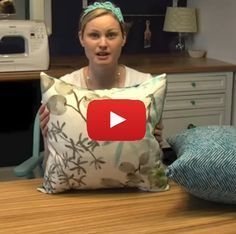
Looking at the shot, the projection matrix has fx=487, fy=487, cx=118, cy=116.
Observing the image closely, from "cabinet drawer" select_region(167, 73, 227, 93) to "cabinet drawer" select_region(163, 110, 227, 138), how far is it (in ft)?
0.49

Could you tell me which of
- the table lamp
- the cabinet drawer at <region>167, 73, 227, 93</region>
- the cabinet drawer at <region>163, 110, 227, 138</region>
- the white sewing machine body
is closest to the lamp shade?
the table lamp

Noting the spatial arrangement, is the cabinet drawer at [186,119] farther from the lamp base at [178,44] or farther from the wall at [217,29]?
the lamp base at [178,44]

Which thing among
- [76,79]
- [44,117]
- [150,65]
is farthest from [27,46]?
[44,117]

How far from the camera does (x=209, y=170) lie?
1226mm

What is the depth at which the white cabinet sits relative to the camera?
294 centimetres

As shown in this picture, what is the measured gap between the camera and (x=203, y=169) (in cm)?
123

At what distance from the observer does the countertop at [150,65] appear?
2684 mm

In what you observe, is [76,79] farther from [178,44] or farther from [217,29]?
[178,44]

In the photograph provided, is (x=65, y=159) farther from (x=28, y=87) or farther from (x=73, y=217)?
(x=28, y=87)

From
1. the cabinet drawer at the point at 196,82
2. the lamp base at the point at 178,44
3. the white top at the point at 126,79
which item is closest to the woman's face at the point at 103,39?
the white top at the point at 126,79

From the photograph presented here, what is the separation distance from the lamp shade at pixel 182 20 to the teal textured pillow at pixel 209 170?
2145 millimetres

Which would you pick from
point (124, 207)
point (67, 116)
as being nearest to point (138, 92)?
point (67, 116)

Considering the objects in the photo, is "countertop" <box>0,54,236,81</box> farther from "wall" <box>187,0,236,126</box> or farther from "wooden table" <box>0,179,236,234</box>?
"wooden table" <box>0,179,236,234</box>

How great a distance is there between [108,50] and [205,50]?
1787 mm
